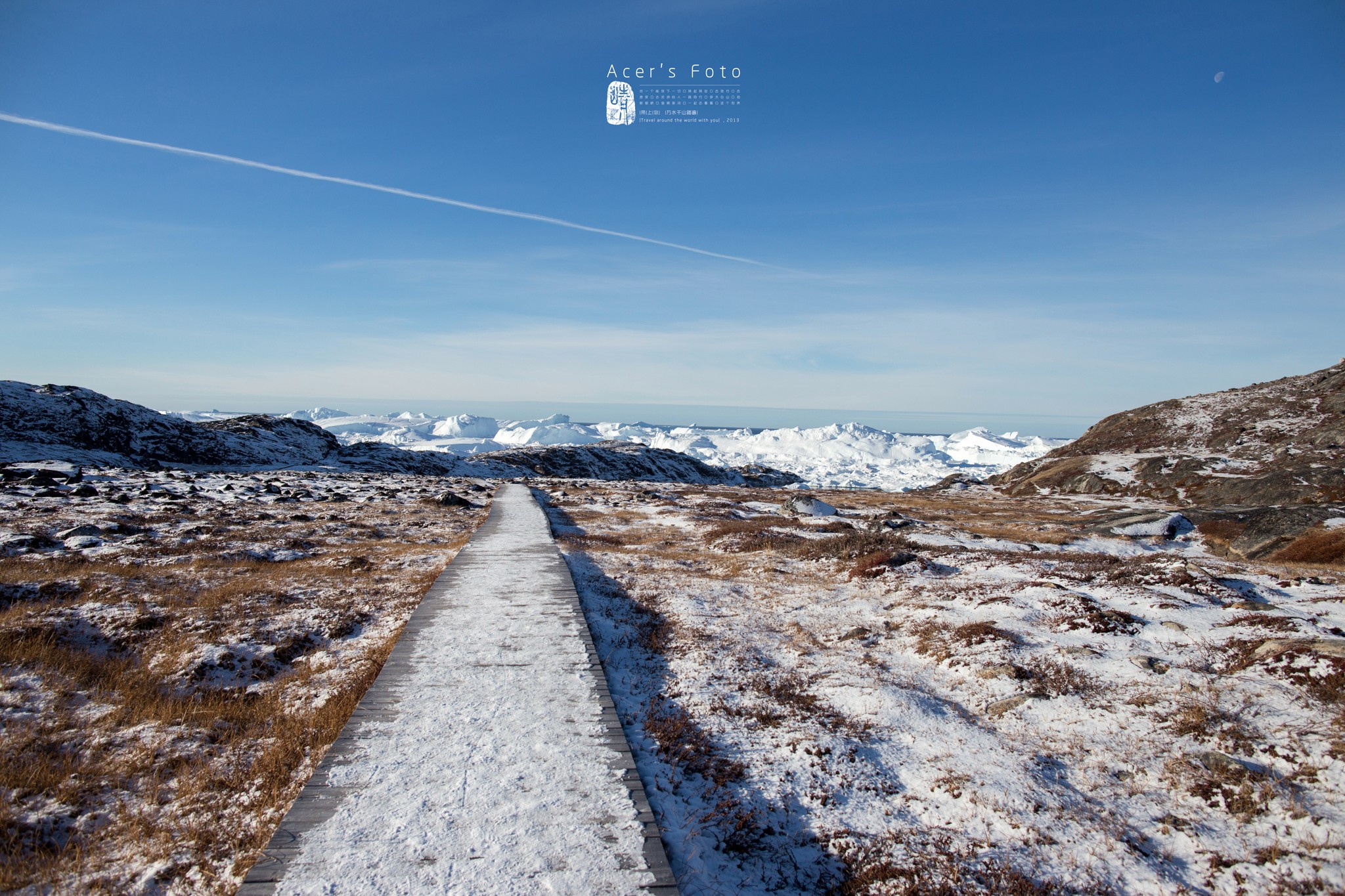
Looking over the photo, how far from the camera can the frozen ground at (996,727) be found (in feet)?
19.5

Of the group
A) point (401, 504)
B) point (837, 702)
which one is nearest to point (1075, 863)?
point (837, 702)

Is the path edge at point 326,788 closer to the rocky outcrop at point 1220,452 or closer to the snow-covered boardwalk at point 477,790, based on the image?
the snow-covered boardwalk at point 477,790

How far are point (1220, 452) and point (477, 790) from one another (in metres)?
70.0

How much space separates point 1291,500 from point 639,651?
41.9m

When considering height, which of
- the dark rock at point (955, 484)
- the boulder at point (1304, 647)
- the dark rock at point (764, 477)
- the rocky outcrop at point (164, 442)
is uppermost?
the rocky outcrop at point (164, 442)

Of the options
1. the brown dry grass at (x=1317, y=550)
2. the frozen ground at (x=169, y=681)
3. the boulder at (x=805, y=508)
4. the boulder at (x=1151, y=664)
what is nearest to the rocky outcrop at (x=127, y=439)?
the frozen ground at (x=169, y=681)

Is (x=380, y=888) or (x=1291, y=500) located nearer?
(x=380, y=888)

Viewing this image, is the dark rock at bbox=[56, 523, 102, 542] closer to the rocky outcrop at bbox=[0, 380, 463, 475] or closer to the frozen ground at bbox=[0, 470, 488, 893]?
the frozen ground at bbox=[0, 470, 488, 893]

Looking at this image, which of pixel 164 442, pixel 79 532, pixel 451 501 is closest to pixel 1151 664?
pixel 79 532

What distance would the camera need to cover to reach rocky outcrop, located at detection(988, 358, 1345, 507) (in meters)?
37.2

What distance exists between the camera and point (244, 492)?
3428 centimetres

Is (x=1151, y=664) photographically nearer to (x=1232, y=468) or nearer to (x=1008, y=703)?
(x=1008, y=703)

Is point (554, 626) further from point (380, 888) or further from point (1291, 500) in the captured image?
point (1291, 500)

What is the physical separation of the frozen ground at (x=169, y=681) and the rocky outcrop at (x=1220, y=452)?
46406 mm
